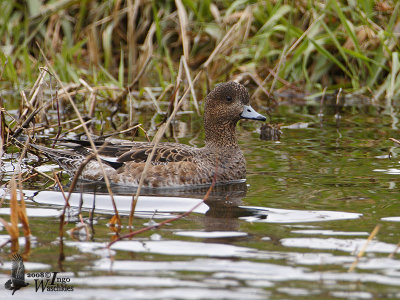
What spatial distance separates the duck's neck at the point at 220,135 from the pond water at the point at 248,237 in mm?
315

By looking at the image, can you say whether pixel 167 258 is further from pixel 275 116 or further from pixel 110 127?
pixel 275 116

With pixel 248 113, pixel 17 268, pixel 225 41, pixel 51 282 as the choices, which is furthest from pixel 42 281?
pixel 225 41

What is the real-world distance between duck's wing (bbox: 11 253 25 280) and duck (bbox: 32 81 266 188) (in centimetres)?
220

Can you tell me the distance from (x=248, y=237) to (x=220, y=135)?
233 cm

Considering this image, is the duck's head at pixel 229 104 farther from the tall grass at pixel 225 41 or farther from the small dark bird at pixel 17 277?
the small dark bird at pixel 17 277

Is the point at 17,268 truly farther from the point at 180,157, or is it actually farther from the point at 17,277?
the point at 180,157

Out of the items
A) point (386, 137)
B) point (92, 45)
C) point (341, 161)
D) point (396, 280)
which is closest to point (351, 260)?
point (396, 280)

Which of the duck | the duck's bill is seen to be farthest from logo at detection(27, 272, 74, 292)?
the duck's bill

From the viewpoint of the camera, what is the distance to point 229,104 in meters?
6.39

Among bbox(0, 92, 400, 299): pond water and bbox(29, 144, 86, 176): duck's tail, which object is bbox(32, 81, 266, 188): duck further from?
bbox(0, 92, 400, 299): pond water

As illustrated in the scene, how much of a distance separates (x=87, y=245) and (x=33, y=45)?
796 centimetres

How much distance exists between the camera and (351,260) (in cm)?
376

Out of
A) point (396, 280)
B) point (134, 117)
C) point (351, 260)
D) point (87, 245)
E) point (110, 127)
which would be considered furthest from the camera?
point (134, 117)

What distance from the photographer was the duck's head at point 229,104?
249 inches
